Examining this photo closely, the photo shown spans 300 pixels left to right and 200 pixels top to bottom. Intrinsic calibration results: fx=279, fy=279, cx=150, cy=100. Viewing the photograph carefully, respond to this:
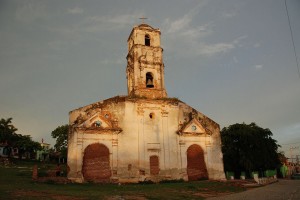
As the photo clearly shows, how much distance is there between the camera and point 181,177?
24.1m

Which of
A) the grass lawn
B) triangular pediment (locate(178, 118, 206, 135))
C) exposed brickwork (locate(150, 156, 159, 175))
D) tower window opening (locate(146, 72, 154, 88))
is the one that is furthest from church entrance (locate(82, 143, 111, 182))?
tower window opening (locate(146, 72, 154, 88))

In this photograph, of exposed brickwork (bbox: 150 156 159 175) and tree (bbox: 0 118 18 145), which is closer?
exposed brickwork (bbox: 150 156 159 175)

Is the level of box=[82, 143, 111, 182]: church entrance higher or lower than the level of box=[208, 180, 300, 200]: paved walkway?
higher

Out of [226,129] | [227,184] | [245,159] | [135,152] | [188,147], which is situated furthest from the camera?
[226,129]

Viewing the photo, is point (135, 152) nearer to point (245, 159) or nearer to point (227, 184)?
point (227, 184)

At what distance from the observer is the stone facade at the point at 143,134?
879 inches

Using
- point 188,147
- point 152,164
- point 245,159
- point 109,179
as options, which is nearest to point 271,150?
point 245,159

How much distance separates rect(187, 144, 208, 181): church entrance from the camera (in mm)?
24781

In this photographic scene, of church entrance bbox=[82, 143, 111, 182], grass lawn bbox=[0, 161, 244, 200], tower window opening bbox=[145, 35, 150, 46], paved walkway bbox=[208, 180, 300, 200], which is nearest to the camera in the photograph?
grass lawn bbox=[0, 161, 244, 200]

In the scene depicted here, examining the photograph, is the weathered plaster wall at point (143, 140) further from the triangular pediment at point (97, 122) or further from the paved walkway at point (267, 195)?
the paved walkway at point (267, 195)

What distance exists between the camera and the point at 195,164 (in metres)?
25.3

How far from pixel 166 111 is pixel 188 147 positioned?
3.85m

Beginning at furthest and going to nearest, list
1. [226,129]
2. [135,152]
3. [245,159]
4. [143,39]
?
[226,129], [245,159], [143,39], [135,152]

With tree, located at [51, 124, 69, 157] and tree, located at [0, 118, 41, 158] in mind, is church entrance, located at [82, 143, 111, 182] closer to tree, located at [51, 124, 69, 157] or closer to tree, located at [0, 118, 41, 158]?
tree, located at [0, 118, 41, 158]
